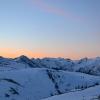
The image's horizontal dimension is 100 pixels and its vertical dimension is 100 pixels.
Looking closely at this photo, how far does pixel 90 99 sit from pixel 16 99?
175320 millimetres

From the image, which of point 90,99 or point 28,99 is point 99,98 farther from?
point 28,99

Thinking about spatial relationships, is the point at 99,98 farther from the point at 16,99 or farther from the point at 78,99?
the point at 16,99

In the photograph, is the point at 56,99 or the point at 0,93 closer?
the point at 56,99

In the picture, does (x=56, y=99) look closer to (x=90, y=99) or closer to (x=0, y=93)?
(x=90, y=99)

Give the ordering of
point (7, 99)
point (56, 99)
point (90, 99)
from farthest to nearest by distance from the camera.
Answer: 1. point (7, 99)
2. point (56, 99)
3. point (90, 99)

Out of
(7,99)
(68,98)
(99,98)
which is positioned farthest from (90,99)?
(7,99)

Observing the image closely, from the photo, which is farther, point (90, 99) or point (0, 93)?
point (0, 93)

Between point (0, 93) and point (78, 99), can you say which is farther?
point (0, 93)

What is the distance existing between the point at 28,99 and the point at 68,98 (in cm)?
17289

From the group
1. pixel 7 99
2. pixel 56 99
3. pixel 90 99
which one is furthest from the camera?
pixel 7 99

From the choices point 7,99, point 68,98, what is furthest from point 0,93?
point 68,98

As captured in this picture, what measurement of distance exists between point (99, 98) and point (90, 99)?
78 cm

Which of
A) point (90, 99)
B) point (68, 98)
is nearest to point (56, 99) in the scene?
point (68, 98)

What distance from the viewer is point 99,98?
27.4m
